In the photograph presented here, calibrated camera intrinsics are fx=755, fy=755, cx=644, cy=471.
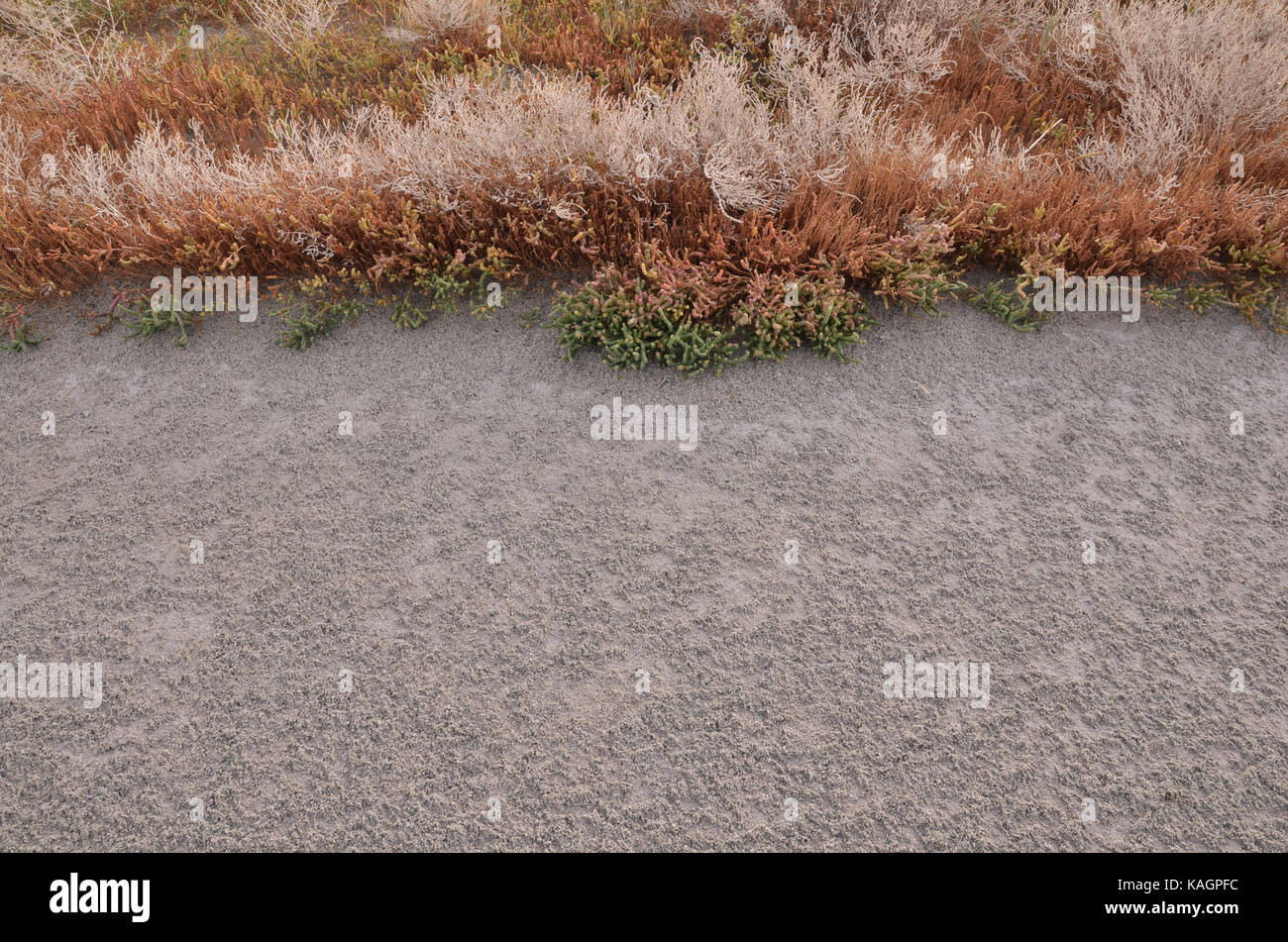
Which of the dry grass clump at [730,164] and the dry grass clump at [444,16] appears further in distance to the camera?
the dry grass clump at [444,16]

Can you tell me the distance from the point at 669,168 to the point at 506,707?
4.34 meters

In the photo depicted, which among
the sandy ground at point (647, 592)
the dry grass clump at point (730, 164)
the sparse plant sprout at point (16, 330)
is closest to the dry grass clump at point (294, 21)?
the dry grass clump at point (730, 164)

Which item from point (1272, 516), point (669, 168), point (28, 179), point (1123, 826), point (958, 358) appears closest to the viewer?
point (1123, 826)

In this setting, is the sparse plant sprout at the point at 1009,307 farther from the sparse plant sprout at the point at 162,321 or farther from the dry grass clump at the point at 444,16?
the dry grass clump at the point at 444,16

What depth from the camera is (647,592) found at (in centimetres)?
413

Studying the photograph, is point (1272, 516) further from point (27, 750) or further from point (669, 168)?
point (27, 750)

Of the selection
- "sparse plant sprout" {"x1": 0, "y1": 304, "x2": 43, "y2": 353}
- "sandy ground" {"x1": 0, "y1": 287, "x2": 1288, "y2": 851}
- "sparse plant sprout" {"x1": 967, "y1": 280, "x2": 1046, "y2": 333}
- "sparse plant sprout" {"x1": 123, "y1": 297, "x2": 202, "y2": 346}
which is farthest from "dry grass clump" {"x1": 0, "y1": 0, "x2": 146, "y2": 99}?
"sparse plant sprout" {"x1": 967, "y1": 280, "x2": 1046, "y2": 333}

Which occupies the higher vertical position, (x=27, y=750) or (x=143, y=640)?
(x=143, y=640)

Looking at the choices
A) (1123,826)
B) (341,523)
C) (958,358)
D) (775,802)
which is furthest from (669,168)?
(1123,826)

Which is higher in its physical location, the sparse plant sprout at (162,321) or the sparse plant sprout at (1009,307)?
the sparse plant sprout at (1009,307)

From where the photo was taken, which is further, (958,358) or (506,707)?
(958,358)

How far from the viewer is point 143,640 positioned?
4.09m

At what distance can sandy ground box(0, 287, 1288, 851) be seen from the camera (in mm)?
3510

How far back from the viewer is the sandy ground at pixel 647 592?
3510 mm
